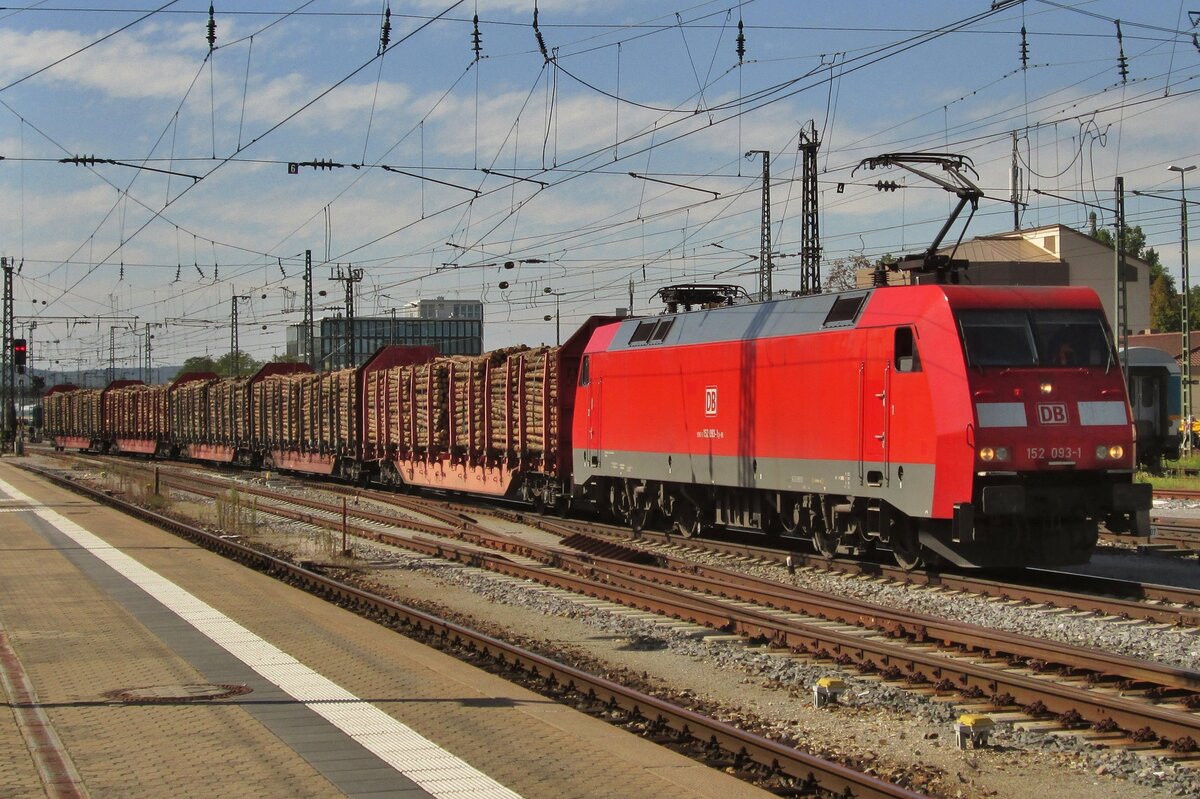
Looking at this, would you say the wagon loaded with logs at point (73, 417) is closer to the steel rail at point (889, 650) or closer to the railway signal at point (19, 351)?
the railway signal at point (19, 351)

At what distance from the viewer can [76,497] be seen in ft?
108

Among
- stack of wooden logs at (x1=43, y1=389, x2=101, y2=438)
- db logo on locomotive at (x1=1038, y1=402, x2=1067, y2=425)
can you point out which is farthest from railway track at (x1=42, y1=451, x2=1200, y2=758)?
stack of wooden logs at (x1=43, y1=389, x2=101, y2=438)

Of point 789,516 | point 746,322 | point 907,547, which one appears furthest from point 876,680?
point 746,322

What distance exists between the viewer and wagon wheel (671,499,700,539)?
68.9 feet

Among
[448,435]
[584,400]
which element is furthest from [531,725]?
[448,435]

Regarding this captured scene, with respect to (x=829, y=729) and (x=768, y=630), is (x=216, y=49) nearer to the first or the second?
(x=768, y=630)

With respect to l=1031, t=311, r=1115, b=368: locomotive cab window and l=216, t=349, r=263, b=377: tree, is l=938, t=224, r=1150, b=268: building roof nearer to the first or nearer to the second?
l=1031, t=311, r=1115, b=368: locomotive cab window

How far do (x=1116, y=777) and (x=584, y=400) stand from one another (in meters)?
16.4

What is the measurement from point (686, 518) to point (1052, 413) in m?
8.06

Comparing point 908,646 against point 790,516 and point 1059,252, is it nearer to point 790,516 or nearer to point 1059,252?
point 790,516

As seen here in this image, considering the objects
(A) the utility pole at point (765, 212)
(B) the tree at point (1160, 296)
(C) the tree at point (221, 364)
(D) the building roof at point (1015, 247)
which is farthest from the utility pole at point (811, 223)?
(C) the tree at point (221, 364)

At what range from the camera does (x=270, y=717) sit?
862 centimetres

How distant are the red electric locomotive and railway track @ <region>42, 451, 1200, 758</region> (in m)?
1.95

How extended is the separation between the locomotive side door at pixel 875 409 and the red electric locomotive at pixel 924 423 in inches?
0.9
